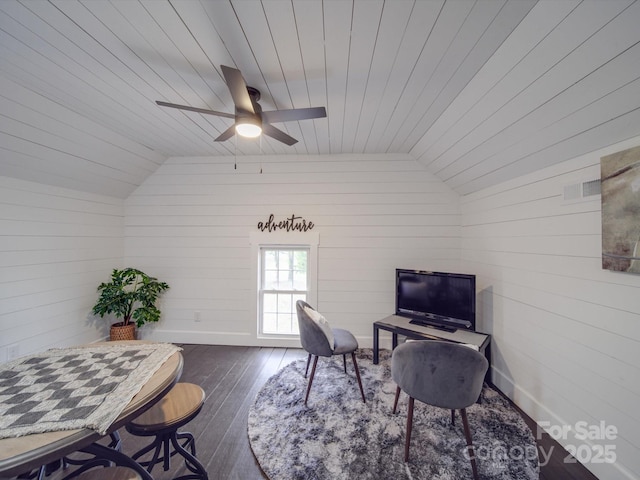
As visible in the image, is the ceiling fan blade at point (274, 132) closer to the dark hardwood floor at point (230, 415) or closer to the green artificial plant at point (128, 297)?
the dark hardwood floor at point (230, 415)

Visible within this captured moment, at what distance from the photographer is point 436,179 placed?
323cm

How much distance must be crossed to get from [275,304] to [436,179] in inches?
111

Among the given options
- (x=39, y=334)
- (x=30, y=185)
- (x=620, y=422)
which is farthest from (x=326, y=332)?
(x=30, y=185)

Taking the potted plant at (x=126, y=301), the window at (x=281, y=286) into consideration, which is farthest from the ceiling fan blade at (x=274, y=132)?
the potted plant at (x=126, y=301)

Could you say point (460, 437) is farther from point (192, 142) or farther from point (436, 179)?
point (192, 142)

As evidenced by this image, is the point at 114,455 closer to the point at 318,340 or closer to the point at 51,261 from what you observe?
the point at 318,340

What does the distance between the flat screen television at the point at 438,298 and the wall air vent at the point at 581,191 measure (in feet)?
3.38

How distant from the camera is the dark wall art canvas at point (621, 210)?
4.35 feet

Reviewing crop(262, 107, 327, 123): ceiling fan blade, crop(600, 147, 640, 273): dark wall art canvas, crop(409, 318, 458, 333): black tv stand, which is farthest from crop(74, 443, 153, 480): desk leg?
crop(600, 147, 640, 273): dark wall art canvas

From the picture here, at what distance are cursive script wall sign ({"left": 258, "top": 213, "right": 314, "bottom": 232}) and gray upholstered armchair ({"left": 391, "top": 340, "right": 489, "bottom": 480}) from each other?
6.85 ft

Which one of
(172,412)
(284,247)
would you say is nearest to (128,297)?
(284,247)

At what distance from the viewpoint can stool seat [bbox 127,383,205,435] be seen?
1285mm

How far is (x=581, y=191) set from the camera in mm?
1665

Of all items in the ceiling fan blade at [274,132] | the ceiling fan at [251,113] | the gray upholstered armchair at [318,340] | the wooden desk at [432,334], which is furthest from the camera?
the wooden desk at [432,334]
